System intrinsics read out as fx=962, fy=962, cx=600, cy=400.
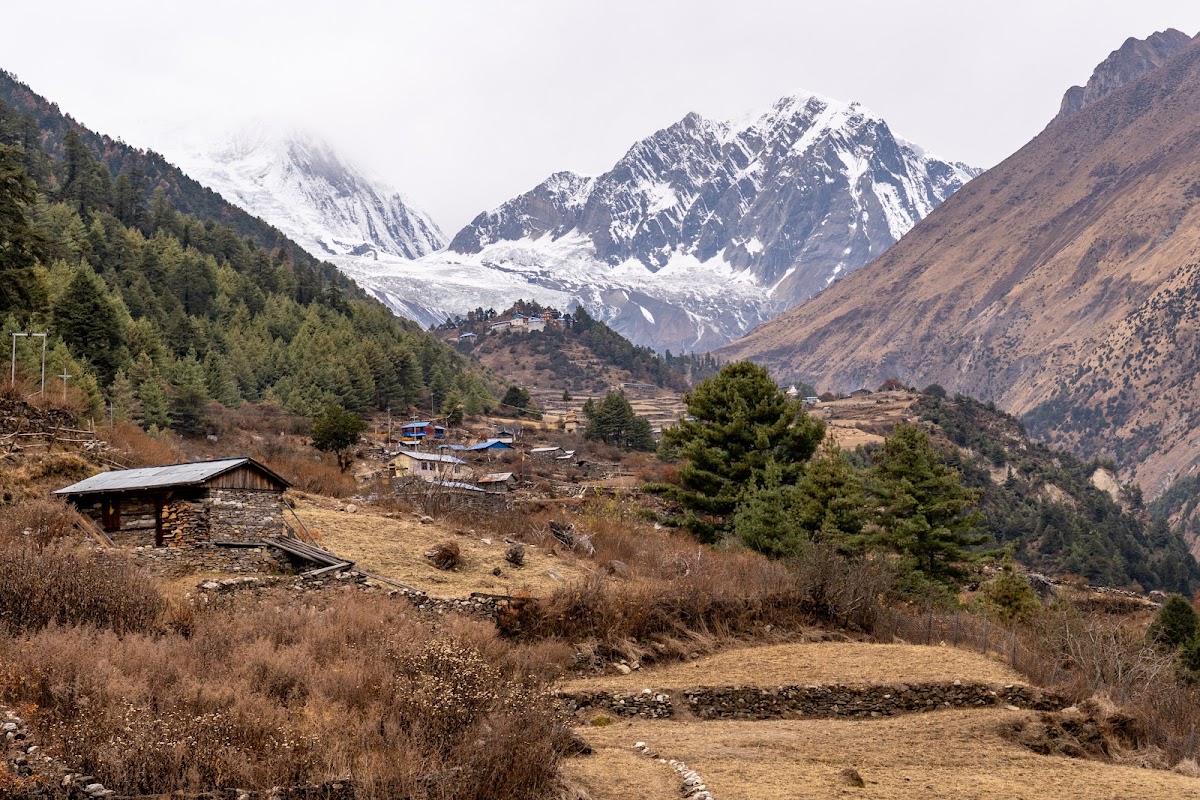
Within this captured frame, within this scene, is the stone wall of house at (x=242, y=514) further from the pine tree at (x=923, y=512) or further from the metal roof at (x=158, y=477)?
the pine tree at (x=923, y=512)

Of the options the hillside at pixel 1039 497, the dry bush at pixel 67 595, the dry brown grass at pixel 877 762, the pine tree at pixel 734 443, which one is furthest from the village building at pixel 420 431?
the dry brown grass at pixel 877 762

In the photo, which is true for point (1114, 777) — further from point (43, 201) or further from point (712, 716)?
point (43, 201)

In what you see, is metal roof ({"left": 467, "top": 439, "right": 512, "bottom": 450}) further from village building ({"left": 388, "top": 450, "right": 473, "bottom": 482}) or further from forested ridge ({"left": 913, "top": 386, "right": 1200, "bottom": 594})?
forested ridge ({"left": 913, "top": 386, "right": 1200, "bottom": 594})

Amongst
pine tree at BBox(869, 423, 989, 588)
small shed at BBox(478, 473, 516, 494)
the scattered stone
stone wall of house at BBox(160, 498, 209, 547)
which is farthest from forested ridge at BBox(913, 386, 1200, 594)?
stone wall of house at BBox(160, 498, 209, 547)

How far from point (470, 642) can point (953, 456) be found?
4711 inches

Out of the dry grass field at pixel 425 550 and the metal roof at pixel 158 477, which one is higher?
the metal roof at pixel 158 477

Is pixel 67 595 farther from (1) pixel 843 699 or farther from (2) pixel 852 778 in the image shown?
(1) pixel 843 699

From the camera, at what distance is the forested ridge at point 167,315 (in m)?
45.6

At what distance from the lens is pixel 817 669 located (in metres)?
18.5

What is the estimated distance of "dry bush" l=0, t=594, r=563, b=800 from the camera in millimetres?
9102

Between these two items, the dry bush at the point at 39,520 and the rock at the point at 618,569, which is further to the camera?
the rock at the point at 618,569

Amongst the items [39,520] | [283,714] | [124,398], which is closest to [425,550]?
[39,520]

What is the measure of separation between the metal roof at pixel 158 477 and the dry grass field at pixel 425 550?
3.13 meters

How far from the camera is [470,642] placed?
14.0 meters
